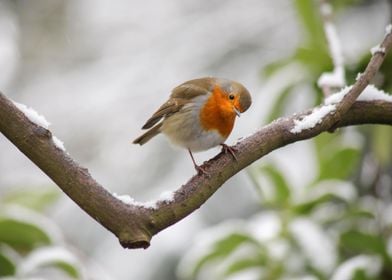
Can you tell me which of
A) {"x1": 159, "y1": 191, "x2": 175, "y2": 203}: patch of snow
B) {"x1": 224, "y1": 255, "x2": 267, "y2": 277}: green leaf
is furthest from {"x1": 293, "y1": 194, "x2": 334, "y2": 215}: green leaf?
{"x1": 159, "y1": 191, "x2": 175, "y2": 203}: patch of snow

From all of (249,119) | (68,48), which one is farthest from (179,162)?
(68,48)

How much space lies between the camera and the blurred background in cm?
245

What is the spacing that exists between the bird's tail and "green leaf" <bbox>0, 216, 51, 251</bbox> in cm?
40

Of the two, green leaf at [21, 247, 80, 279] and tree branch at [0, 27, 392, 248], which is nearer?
tree branch at [0, 27, 392, 248]

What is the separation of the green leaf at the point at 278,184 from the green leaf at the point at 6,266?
0.82 metres

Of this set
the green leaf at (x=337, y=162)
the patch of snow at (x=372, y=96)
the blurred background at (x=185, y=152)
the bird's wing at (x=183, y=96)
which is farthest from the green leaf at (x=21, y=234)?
the patch of snow at (x=372, y=96)

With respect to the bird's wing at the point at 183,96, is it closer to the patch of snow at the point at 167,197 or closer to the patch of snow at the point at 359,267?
the patch of snow at the point at 359,267

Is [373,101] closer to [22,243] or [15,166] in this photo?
[22,243]

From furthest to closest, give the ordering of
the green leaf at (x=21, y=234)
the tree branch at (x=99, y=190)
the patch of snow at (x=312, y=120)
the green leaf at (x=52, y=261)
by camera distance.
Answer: the green leaf at (x=21, y=234), the green leaf at (x=52, y=261), the patch of snow at (x=312, y=120), the tree branch at (x=99, y=190)

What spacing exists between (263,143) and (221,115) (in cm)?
83

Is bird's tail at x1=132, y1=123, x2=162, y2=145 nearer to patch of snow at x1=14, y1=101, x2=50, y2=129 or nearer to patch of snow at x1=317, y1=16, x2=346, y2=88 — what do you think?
patch of snow at x1=317, y1=16, x2=346, y2=88

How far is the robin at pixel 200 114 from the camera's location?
2.34 metres

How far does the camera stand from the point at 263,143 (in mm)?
1570

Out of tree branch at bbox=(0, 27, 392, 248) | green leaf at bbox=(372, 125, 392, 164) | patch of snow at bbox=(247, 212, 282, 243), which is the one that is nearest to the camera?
tree branch at bbox=(0, 27, 392, 248)
